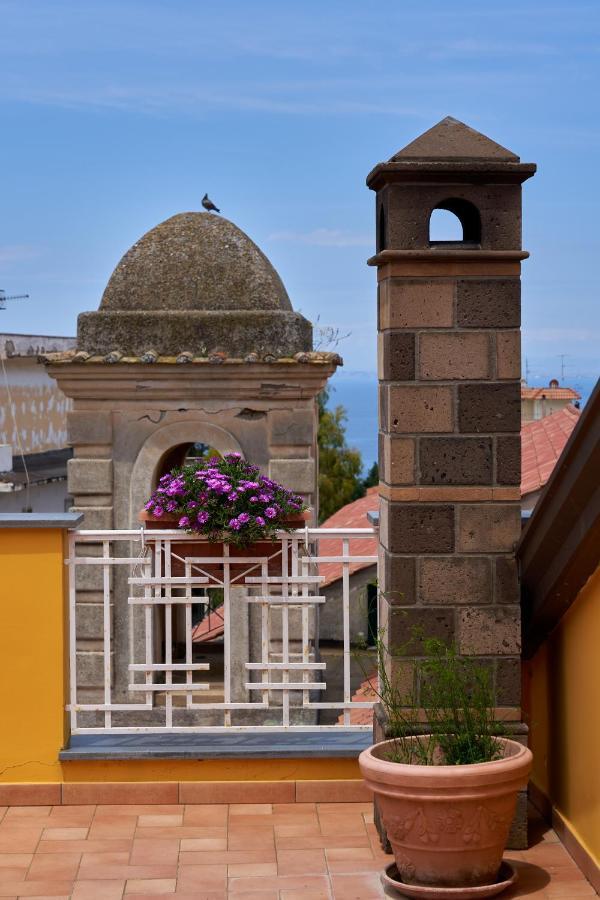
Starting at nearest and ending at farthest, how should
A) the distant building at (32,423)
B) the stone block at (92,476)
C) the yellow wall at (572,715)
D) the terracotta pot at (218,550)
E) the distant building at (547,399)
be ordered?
the yellow wall at (572,715), the terracotta pot at (218,550), the stone block at (92,476), the distant building at (32,423), the distant building at (547,399)

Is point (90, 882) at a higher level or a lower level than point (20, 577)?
lower

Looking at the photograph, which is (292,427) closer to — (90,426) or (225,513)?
(90,426)

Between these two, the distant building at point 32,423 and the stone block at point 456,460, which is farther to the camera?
the distant building at point 32,423

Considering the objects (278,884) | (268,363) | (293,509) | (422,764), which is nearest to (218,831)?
(278,884)

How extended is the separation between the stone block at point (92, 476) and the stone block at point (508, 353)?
19.1 ft

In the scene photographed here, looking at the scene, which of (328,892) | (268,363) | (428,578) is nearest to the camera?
(328,892)

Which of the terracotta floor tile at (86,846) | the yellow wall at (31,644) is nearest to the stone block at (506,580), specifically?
the terracotta floor tile at (86,846)

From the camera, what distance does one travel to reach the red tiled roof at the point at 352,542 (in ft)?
52.2

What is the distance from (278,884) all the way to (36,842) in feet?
3.61

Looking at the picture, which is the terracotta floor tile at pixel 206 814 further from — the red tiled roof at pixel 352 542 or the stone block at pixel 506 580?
the red tiled roof at pixel 352 542

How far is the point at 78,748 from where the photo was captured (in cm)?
637

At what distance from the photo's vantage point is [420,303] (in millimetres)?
5582

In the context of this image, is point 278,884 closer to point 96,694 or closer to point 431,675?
point 431,675

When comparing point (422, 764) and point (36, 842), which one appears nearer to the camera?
point (422, 764)
